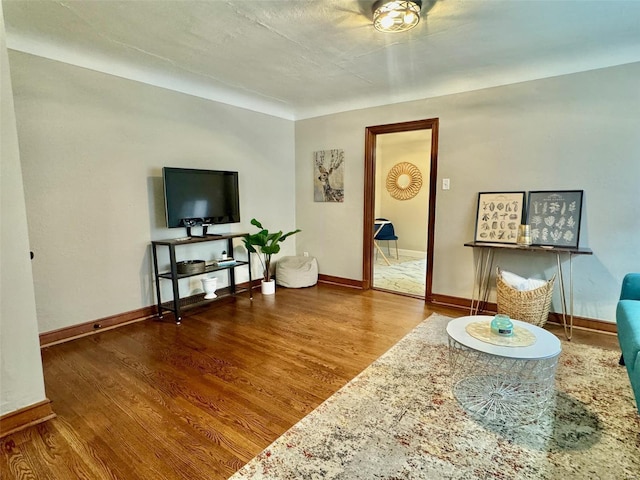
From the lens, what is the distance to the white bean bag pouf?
4.48 metres

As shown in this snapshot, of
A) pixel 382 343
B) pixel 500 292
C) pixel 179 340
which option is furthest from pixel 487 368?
pixel 179 340

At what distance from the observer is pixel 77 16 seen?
227cm

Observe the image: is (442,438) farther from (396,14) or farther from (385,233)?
(385,233)

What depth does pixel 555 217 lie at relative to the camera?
10.2ft

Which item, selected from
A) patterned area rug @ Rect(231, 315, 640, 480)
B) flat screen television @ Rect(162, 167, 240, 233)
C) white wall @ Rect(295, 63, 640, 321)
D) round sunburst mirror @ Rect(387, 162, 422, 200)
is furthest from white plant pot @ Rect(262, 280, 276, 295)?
round sunburst mirror @ Rect(387, 162, 422, 200)

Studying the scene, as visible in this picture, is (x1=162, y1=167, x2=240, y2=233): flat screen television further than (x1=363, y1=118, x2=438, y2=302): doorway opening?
No

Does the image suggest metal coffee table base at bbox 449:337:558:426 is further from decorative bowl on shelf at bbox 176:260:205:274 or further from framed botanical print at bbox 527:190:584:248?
decorative bowl on shelf at bbox 176:260:205:274

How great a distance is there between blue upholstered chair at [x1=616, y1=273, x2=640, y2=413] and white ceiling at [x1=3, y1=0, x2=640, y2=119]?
1.83 m

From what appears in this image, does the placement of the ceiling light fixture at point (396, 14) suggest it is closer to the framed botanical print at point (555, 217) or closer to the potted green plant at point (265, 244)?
the framed botanical print at point (555, 217)

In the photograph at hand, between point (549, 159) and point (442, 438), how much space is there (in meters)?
2.73

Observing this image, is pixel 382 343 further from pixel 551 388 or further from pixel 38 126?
pixel 38 126

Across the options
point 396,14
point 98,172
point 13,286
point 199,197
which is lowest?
point 13,286

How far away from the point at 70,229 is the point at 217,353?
164 cm

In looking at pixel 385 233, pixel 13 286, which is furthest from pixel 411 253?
pixel 13 286
